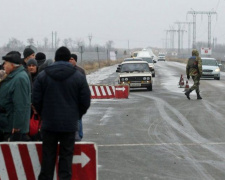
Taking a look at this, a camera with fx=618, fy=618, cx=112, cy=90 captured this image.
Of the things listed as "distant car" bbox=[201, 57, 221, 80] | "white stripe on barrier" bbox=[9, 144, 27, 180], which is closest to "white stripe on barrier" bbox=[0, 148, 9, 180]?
"white stripe on barrier" bbox=[9, 144, 27, 180]

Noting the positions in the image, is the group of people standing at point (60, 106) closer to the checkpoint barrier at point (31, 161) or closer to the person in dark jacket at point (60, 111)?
the person in dark jacket at point (60, 111)

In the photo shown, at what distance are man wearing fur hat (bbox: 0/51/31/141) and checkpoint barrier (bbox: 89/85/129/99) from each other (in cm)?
1698

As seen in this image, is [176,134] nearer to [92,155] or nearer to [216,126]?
[216,126]

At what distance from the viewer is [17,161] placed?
742cm

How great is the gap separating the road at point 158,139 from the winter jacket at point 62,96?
2130 mm

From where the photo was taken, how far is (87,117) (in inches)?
712

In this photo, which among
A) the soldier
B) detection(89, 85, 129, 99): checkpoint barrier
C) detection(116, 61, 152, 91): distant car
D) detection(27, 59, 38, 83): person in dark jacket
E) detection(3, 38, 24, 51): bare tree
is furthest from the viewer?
detection(3, 38, 24, 51): bare tree

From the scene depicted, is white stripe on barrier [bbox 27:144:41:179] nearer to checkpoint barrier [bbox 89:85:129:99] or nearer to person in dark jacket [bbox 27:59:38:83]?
person in dark jacket [bbox 27:59:38:83]

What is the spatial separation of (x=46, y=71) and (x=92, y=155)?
1.13 meters

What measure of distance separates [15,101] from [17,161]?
0.76 m

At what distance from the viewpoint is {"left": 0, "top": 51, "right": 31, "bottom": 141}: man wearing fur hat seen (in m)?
7.68

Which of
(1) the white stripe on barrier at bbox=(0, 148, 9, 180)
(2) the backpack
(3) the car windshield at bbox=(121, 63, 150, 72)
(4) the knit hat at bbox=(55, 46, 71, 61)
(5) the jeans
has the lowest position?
(3) the car windshield at bbox=(121, 63, 150, 72)

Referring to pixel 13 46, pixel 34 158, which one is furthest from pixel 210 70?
pixel 13 46

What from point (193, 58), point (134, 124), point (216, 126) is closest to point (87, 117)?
point (134, 124)
